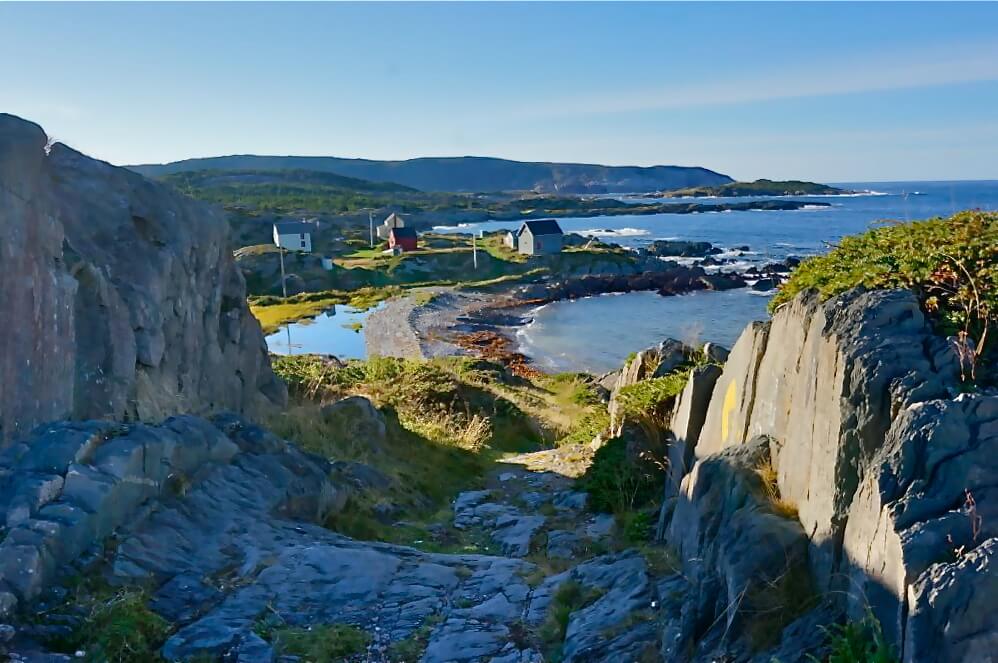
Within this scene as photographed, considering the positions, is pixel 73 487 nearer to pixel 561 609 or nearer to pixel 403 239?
pixel 561 609

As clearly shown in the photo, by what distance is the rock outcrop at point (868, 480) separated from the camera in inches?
146

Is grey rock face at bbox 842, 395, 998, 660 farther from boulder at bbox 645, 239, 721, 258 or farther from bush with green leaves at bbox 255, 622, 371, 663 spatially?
boulder at bbox 645, 239, 721, 258

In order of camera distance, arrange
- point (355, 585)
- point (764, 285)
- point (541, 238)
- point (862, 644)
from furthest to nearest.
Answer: point (541, 238) < point (764, 285) < point (355, 585) < point (862, 644)

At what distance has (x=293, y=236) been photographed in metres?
92.2

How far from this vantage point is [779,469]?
5926 mm

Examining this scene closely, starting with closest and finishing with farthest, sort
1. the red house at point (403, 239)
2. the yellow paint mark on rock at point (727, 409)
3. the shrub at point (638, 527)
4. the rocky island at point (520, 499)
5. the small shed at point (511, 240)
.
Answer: the rocky island at point (520, 499), the yellow paint mark on rock at point (727, 409), the shrub at point (638, 527), the red house at point (403, 239), the small shed at point (511, 240)

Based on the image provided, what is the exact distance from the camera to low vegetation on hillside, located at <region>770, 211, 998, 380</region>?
5.18 metres

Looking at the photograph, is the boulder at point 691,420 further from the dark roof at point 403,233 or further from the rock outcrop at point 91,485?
the dark roof at point 403,233

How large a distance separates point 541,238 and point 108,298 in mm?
86757

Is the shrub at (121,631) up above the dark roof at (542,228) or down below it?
below

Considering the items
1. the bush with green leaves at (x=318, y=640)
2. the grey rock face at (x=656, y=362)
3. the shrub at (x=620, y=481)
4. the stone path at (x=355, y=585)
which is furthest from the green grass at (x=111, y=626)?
the grey rock face at (x=656, y=362)

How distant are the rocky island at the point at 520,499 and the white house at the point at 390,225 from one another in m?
91.8

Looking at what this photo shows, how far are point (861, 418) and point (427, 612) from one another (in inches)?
165

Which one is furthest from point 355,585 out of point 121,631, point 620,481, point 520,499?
point 520,499
